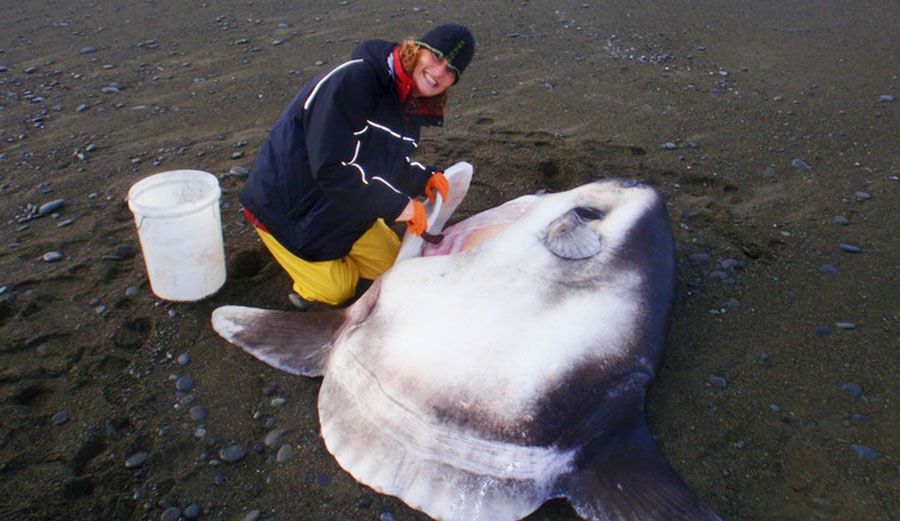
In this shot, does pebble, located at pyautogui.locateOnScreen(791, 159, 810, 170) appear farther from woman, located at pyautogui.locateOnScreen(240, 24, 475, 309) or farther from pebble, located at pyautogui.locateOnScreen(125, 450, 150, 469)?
pebble, located at pyautogui.locateOnScreen(125, 450, 150, 469)

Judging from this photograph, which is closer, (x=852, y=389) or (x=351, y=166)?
(x=852, y=389)

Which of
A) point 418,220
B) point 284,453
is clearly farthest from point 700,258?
point 284,453

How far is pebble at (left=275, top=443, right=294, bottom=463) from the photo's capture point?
2578mm

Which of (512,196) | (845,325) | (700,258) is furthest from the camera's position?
(512,196)

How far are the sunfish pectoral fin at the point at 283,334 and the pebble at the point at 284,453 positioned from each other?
0.34m

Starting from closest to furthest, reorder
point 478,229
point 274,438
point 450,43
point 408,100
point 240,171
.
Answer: point 274,438, point 450,43, point 408,100, point 478,229, point 240,171

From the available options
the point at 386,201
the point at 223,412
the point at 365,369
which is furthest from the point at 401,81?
the point at 223,412

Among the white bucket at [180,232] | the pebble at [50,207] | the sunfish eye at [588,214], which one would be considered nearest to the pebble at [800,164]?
the sunfish eye at [588,214]

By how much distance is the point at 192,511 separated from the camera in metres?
2.37

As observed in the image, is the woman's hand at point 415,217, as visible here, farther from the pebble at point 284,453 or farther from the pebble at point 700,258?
the pebble at point 700,258

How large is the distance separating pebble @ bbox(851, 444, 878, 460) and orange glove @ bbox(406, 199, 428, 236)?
2046 mm

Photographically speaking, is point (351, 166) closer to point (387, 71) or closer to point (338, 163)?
point (338, 163)

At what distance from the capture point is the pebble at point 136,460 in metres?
2.51

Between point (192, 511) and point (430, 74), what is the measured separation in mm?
2019
